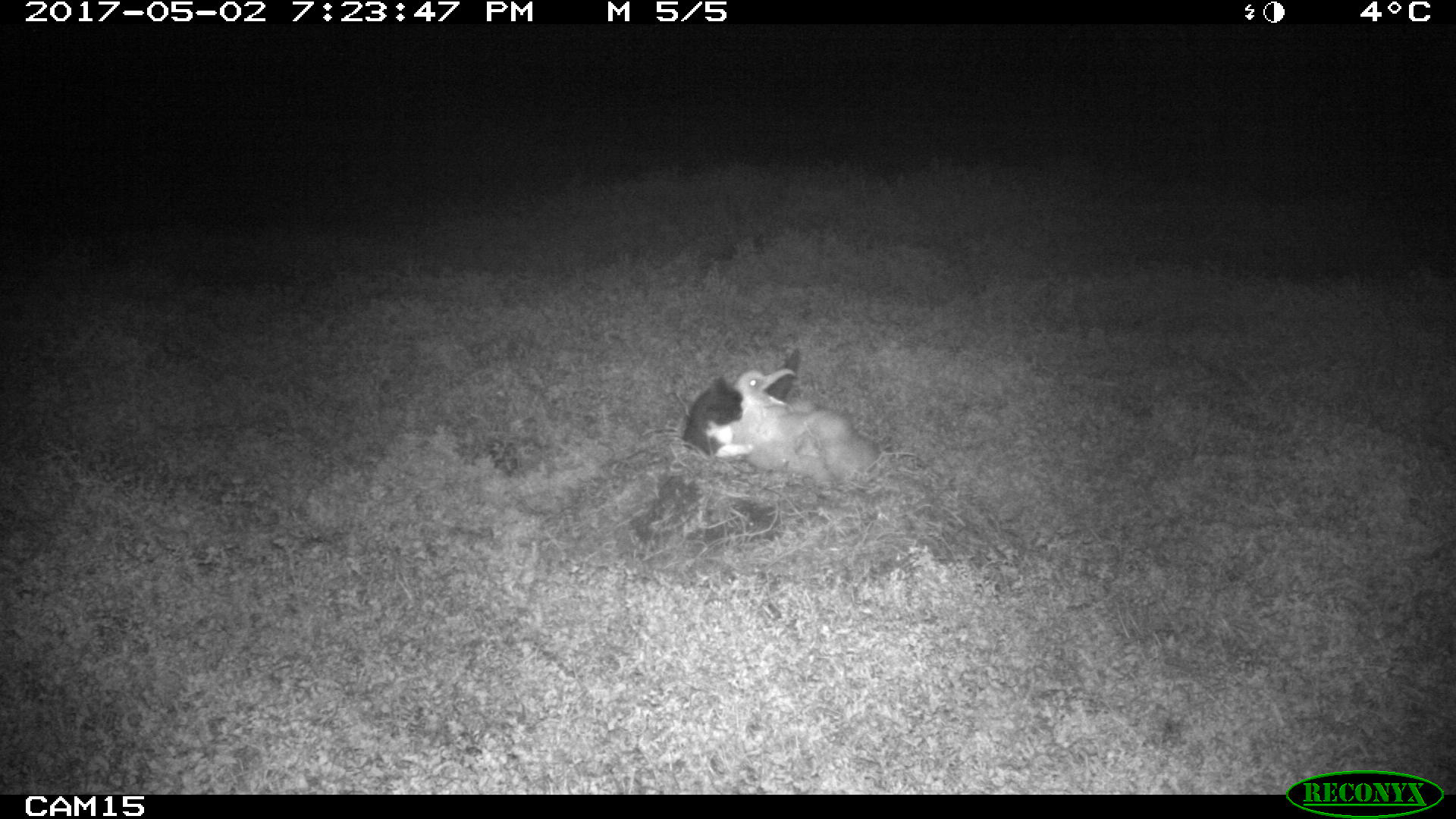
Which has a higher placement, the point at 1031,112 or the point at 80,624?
the point at 1031,112

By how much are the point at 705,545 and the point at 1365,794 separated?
414 centimetres

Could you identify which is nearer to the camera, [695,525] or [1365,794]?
[1365,794]

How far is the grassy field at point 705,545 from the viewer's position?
4.42 metres

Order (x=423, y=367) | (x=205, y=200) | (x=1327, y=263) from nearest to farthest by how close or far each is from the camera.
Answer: (x=423, y=367), (x=1327, y=263), (x=205, y=200)

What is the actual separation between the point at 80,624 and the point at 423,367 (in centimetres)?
443

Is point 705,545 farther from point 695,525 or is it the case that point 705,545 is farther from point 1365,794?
point 1365,794

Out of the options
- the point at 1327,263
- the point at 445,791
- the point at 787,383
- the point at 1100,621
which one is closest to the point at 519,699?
the point at 445,791

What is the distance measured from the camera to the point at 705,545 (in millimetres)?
5922

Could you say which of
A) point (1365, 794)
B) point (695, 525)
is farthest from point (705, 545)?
point (1365, 794)

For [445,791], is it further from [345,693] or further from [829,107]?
[829,107]

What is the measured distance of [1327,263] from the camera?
13.1 m
